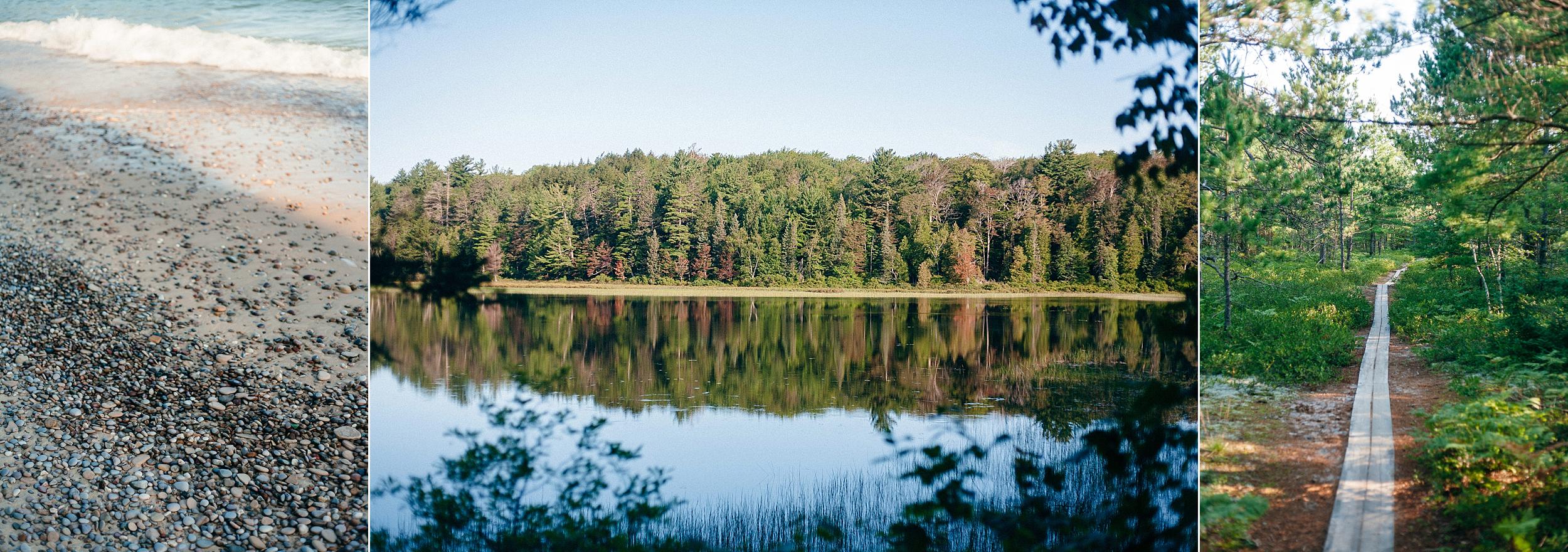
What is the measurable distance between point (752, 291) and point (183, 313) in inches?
206

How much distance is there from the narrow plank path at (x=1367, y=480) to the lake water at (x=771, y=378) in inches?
21.7

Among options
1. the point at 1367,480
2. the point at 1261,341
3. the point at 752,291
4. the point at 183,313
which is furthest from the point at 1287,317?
the point at 183,313

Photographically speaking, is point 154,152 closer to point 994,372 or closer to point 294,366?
point 294,366

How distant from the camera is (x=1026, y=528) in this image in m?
2.75

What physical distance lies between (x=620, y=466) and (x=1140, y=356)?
1803 millimetres

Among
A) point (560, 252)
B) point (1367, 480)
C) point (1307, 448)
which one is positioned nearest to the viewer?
point (1367, 480)

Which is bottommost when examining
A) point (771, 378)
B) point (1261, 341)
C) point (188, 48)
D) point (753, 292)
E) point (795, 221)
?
point (771, 378)

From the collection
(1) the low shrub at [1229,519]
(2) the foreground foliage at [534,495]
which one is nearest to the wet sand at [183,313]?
(2) the foreground foliage at [534,495]

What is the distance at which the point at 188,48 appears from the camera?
8789 millimetres

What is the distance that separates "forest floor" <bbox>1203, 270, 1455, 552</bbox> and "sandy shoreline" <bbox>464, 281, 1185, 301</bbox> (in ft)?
1.68

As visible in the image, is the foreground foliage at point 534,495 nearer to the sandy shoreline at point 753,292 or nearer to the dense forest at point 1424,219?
the sandy shoreline at point 753,292

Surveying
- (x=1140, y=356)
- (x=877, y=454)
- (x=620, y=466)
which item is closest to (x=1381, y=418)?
(x=1140, y=356)

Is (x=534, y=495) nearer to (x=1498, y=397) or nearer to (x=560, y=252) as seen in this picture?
(x=560, y=252)

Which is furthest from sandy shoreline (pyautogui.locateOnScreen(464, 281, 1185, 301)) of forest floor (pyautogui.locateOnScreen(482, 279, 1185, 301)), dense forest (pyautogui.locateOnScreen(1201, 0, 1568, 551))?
dense forest (pyautogui.locateOnScreen(1201, 0, 1568, 551))
